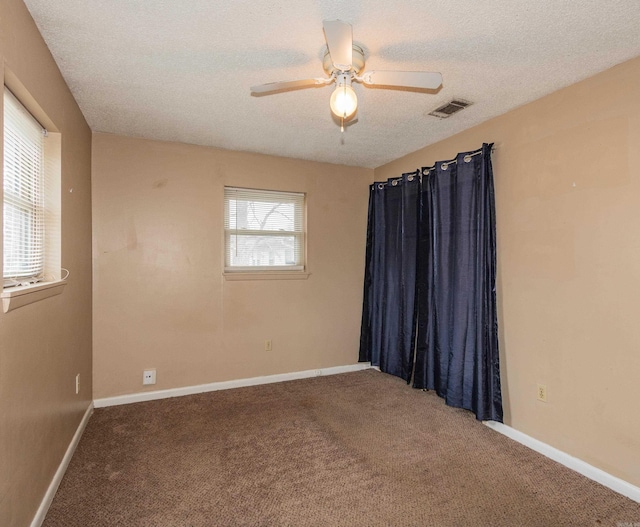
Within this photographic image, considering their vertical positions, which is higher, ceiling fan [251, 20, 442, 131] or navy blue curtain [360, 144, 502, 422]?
ceiling fan [251, 20, 442, 131]

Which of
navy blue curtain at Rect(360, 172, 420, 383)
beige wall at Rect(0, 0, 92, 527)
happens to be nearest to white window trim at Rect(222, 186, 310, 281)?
navy blue curtain at Rect(360, 172, 420, 383)

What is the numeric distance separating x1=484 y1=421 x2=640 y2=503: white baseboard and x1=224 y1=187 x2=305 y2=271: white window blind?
2.46m

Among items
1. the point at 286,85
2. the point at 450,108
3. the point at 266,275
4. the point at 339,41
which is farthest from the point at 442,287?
the point at 339,41

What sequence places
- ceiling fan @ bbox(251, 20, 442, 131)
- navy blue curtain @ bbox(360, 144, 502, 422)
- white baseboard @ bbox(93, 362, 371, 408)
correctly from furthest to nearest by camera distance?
white baseboard @ bbox(93, 362, 371, 408) < navy blue curtain @ bbox(360, 144, 502, 422) < ceiling fan @ bbox(251, 20, 442, 131)

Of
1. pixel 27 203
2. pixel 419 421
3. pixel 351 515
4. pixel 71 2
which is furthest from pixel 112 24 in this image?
pixel 419 421

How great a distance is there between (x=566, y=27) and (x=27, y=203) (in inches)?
113

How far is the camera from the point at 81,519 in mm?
1807

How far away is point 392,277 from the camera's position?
3.95 m

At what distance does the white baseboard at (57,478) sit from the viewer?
1.76 m

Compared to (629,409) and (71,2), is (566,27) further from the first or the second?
(71,2)

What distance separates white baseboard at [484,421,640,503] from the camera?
2.00 m

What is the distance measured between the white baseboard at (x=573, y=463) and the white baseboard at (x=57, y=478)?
9.43ft

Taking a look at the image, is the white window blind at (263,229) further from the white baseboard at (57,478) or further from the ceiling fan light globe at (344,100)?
the ceiling fan light globe at (344,100)

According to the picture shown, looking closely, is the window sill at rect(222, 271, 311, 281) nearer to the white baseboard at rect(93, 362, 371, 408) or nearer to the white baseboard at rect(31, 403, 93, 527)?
the white baseboard at rect(93, 362, 371, 408)
